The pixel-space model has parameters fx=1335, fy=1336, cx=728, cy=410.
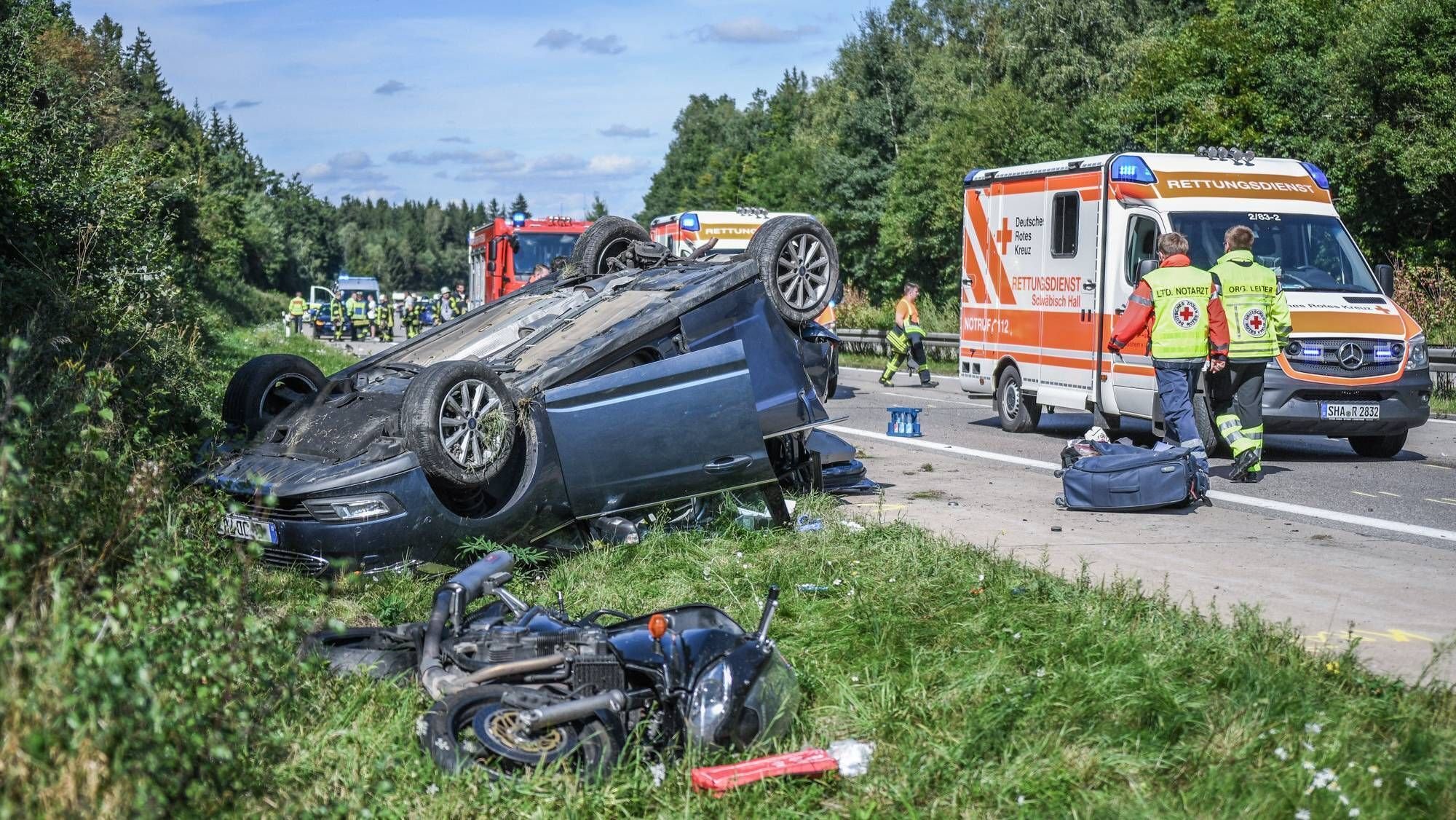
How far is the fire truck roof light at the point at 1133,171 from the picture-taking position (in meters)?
11.7

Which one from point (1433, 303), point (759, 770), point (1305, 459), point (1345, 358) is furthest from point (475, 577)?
point (1433, 303)

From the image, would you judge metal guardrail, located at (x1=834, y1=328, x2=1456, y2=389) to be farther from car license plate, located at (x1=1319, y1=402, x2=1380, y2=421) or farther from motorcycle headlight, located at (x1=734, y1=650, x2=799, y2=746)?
motorcycle headlight, located at (x1=734, y1=650, x2=799, y2=746)

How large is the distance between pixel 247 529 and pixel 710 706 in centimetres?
296

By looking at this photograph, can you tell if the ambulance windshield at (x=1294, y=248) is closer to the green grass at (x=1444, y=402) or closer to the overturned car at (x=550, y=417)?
the green grass at (x=1444, y=402)

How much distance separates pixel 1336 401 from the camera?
10719 mm

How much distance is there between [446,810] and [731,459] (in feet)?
11.0

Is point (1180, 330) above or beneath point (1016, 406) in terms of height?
above

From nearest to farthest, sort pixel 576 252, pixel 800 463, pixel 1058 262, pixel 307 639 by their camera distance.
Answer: pixel 307 639, pixel 800 463, pixel 576 252, pixel 1058 262

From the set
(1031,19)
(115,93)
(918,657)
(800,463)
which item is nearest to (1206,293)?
(800,463)

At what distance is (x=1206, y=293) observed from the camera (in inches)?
378

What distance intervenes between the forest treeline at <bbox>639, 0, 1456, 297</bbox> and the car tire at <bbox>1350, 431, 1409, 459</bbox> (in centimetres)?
1333

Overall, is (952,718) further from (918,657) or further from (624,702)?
(624,702)

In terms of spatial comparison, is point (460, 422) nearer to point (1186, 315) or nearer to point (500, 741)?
point (500, 741)

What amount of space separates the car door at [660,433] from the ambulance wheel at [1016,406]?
7.48m
